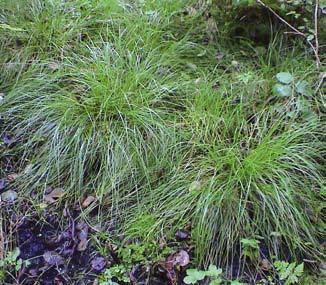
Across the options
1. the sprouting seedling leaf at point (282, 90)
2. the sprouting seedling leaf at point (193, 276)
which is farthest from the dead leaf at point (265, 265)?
the sprouting seedling leaf at point (282, 90)

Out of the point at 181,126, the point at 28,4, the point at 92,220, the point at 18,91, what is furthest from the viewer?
the point at 28,4

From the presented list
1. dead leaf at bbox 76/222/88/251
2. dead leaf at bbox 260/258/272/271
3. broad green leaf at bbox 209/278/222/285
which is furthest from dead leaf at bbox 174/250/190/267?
dead leaf at bbox 76/222/88/251

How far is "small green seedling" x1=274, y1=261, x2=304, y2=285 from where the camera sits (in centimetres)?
209

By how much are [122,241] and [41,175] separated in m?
0.59

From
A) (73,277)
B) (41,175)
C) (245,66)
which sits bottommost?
(73,277)

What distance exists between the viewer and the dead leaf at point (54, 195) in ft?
8.23

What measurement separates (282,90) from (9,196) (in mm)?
1565

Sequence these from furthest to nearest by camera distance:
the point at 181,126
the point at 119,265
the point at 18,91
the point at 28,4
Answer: the point at 28,4 < the point at 18,91 < the point at 181,126 < the point at 119,265

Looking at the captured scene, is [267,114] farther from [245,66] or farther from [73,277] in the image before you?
[73,277]

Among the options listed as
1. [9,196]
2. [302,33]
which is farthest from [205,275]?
[302,33]

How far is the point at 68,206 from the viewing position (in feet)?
8.19

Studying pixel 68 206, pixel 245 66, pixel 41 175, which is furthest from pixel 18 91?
pixel 245 66

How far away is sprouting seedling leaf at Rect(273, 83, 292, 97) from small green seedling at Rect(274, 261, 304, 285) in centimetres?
97

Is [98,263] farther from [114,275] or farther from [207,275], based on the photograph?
[207,275]
